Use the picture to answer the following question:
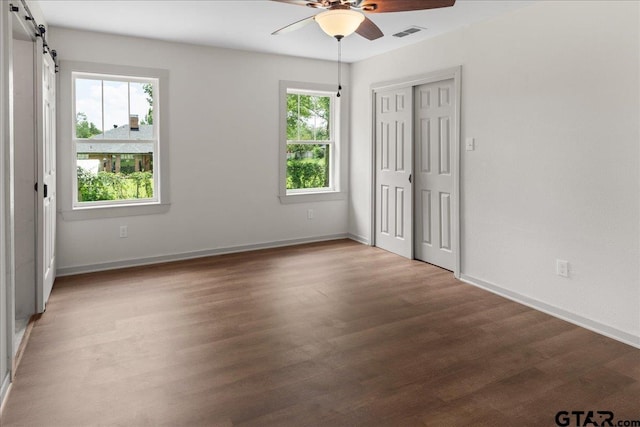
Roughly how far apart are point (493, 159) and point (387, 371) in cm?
232

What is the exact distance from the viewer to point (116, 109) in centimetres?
469

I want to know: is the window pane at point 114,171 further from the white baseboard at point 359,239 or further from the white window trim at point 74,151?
the white baseboard at point 359,239

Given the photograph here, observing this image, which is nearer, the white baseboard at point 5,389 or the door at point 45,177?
the white baseboard at point 5,389

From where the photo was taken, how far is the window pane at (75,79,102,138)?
451 centimetres

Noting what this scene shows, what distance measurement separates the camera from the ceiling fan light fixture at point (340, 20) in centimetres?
245

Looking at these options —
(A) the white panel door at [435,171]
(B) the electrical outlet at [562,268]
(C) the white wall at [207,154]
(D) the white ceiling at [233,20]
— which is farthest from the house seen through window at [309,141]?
(B) the electrical outlet at [562,268]

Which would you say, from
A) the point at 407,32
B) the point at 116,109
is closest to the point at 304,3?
the point at 407,32

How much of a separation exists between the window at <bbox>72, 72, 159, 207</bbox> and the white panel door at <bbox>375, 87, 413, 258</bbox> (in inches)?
107

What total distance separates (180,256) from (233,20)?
2679 mm

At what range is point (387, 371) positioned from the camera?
99.5 inches

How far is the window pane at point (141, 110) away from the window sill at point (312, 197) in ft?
5.92

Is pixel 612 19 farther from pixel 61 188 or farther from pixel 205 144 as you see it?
pixel 61 188

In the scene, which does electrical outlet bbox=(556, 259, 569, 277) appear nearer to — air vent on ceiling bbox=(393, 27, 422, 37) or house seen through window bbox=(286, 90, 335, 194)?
air vent on ceiling bbox=(393, 27, 422, 37)

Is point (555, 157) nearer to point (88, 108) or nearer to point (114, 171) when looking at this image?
point (114, 171)
